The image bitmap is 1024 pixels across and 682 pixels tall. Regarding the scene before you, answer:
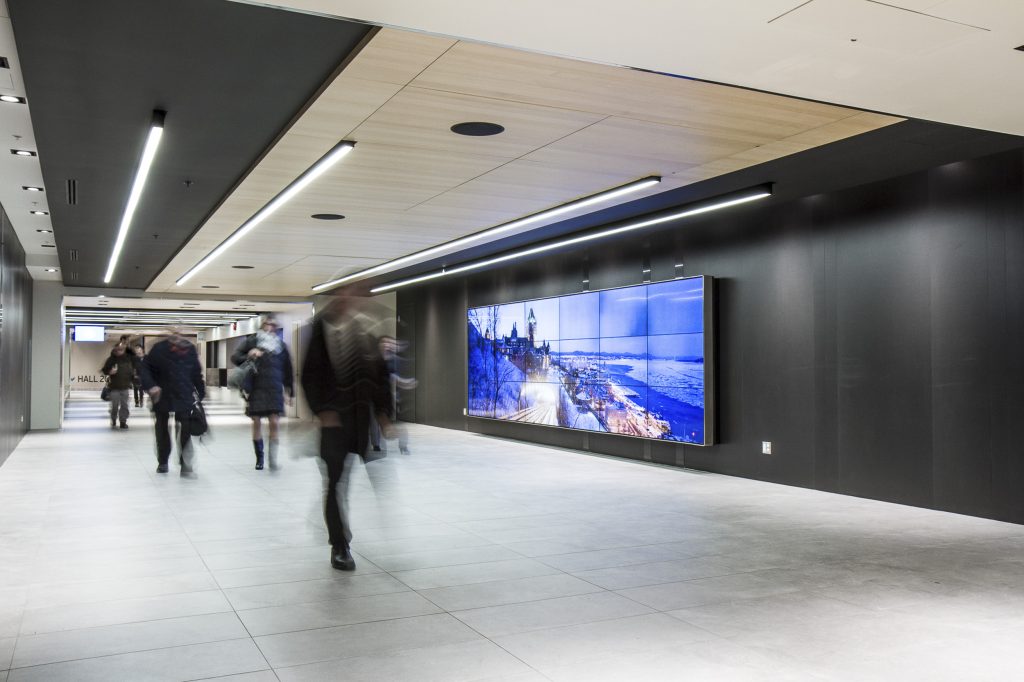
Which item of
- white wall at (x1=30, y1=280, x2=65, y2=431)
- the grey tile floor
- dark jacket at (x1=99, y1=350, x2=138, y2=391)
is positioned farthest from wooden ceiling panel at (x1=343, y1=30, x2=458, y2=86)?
white wall at (x1=30, y1=280, x2=65, y2=431)

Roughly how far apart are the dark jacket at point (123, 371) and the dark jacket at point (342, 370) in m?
13.1

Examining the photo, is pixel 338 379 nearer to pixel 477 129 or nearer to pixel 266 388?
pixel 477 129

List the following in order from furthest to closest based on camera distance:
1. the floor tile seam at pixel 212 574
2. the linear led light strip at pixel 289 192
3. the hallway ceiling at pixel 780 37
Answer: the linear led light strip at pixel 289 192 → the floor tile seam at pixel 212 574 → the hallway ceiling at pixel 780 37

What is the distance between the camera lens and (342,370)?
17.3 feet

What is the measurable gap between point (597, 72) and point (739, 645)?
347 centimetres

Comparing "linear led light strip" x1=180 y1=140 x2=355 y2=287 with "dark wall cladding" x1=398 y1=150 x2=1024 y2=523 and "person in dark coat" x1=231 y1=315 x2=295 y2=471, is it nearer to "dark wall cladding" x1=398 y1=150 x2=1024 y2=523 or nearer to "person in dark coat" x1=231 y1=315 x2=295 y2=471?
"person in dark coat" x1=231 y1=315 x2=295 y2=471

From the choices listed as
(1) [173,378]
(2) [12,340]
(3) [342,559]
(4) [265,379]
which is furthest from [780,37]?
(2) [12,340]

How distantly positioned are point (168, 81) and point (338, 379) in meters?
2.36

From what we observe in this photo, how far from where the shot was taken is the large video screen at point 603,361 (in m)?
10.4

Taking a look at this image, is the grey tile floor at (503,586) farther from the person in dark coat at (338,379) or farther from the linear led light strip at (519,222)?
the linear led light strip at (519,222)

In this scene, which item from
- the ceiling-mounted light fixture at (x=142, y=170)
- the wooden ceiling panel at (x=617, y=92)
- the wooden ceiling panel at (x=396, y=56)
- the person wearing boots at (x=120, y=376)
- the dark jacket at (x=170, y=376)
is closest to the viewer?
the wooden ceiling panel at (x=396, y=56)

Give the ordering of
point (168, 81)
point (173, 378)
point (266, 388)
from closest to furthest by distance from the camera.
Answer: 1. point (168, 81)
2. point (173, 378)
3. point (266, 388)

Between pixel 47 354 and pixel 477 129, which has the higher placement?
pixel 477 129

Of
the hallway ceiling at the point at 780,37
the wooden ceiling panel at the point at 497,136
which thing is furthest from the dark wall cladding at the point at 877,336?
the hallway ceiling at the point at 780,37
